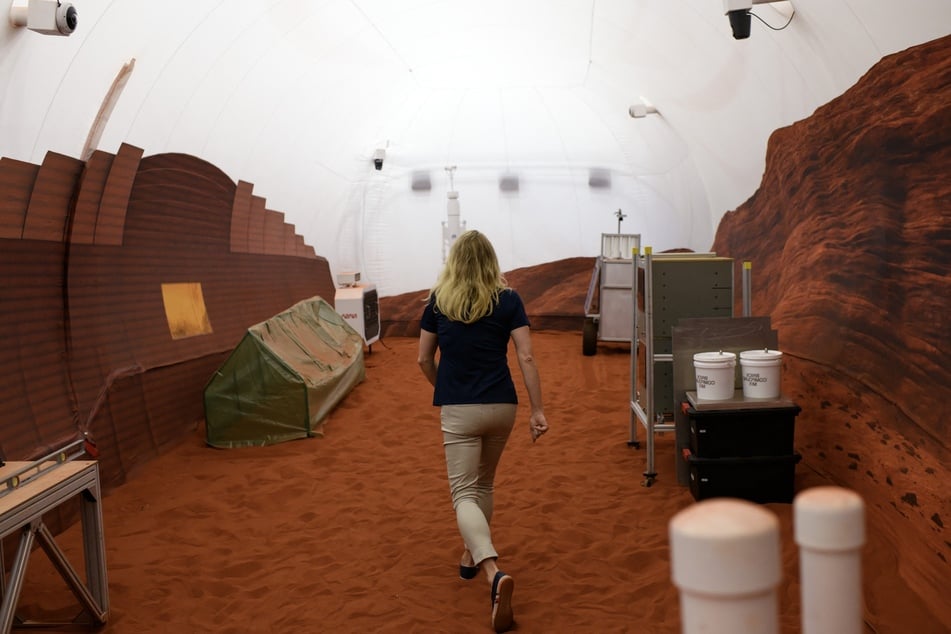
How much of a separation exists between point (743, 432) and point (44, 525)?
11.5ft

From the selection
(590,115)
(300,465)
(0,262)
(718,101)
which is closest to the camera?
(0,262)

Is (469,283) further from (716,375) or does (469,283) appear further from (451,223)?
(451,223)

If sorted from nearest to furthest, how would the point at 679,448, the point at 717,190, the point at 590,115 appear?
the point at 679,448, the point at 717,190, the point at 590,115

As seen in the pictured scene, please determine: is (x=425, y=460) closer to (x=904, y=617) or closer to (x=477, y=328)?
(x=477, y=328)

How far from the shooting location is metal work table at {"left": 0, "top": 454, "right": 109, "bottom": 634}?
283 cm

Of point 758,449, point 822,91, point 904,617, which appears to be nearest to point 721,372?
point 758,449

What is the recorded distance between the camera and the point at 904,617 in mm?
3219

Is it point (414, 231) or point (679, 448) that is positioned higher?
point (414, 231)

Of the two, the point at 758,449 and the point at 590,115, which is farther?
the point at 590,115

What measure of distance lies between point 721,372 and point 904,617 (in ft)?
5.40

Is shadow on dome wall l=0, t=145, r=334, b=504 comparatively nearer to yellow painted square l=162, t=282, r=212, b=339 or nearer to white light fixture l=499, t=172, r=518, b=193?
yellow painted square l=162, t=282, r=212, b=339

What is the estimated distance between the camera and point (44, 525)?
3.23m

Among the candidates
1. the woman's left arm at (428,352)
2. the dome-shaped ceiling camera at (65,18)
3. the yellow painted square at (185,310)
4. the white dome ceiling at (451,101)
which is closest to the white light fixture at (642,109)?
the white dome ceiling at (451,101)

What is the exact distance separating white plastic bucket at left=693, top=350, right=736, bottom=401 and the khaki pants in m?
1.60
